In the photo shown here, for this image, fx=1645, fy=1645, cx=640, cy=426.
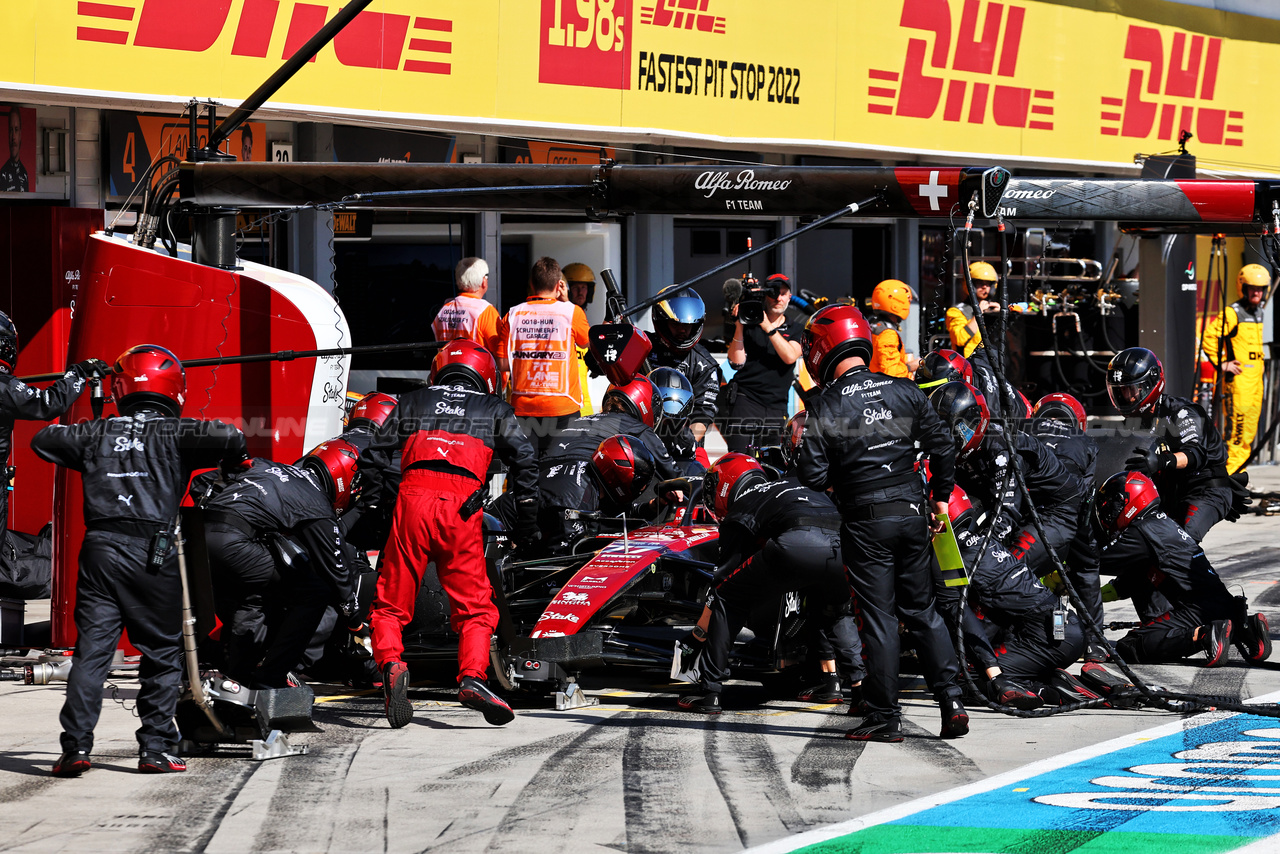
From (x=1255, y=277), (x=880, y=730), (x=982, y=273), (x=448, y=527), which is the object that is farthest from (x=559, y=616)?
(x=1255, y=277)

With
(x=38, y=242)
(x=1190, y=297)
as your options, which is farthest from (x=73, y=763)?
(x=1190, y=297)

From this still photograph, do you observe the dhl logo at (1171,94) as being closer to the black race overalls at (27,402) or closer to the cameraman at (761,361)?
the cameraman at (761,361)

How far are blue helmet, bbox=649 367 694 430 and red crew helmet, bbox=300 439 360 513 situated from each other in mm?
2357

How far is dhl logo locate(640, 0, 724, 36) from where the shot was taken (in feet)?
46.7

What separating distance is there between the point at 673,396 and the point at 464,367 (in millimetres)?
2606

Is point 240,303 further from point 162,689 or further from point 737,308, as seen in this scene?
point 737,308

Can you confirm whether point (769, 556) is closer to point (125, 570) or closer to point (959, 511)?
point (959, 511)

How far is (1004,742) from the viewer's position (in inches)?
281

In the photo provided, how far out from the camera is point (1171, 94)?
61.8 feet

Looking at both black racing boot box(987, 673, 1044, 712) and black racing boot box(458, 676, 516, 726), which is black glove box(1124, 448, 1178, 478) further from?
black racing boot box(458, 676, 516, 726)

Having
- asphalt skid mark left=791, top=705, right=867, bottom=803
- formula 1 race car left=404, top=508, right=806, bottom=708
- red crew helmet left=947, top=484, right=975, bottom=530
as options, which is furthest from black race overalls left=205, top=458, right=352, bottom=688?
red crew helmet left=947, top=484, right=975, bottom=530

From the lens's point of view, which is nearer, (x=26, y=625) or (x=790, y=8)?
(x=26, y=625)

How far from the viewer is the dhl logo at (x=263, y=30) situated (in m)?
11.1

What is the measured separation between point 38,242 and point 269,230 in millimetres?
2021
